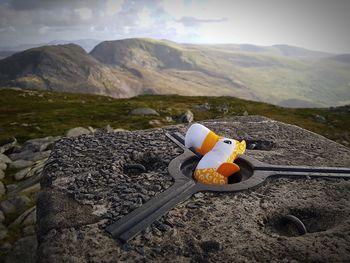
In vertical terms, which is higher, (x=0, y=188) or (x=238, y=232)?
(x=238, y=232)

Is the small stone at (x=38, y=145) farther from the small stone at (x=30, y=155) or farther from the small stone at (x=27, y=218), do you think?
the small stone at (x=27, y=218)

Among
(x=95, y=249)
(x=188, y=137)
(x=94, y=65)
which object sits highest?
(x=188, y=137)

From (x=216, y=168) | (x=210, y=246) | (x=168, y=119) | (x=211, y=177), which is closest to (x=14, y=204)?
(x=211, y=177)

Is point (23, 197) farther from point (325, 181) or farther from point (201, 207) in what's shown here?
point (325, 181)

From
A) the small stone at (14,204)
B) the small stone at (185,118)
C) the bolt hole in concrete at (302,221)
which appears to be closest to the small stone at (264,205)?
the bolt hole in concrete at (302,221)

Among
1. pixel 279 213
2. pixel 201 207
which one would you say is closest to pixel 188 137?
pixel 201 207

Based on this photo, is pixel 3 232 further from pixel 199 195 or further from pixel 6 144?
pixel 6 144

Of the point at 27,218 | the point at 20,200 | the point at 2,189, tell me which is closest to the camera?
the point at 27,218
